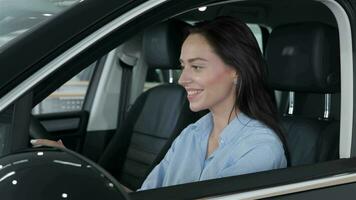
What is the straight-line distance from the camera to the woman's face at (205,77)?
2.05m

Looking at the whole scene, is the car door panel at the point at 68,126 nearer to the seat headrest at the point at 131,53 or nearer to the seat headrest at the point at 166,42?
the seat headrest at the point at 131,53

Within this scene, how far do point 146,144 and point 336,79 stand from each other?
145 centimetres

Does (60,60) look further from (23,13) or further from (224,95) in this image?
(224,95)

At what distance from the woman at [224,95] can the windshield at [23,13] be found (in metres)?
0.61

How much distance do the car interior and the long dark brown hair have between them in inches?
2.7

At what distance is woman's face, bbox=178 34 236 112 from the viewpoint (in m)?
2.05

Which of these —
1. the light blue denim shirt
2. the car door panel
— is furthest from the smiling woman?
the car door panel

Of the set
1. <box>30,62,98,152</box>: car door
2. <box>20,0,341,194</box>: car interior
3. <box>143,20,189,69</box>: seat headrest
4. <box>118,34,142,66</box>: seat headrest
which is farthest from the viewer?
<box>118,34,142,66</box>: seat headrest

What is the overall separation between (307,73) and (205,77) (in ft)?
1.07

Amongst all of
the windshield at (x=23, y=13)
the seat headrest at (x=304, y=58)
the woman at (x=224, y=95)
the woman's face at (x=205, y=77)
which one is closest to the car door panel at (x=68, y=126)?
the woman at (x=224, y=95)

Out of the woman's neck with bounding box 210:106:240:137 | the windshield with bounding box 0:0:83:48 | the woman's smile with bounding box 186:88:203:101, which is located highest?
the windshield with bounding box 0:0:83:48

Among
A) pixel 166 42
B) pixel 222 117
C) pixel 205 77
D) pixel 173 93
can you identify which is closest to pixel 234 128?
pixel 222 117

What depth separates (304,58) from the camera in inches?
79.7

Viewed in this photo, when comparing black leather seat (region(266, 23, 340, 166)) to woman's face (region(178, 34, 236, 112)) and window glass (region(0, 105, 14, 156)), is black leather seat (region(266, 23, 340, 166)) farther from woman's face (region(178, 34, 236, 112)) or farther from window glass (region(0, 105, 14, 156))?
window glass (region(0, 105, 14, 156))
